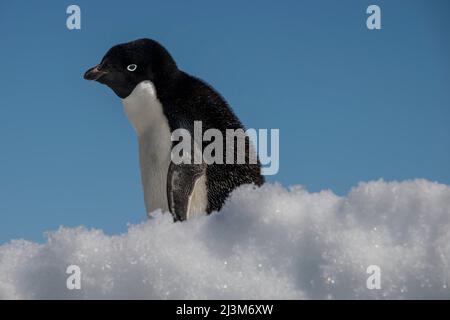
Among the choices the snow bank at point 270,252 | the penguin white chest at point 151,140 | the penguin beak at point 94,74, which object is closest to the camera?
the snow bank at point 270,252

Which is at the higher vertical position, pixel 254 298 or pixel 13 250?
pixel 13 250

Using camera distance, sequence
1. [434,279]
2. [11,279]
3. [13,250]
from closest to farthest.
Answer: [434,279] < [11,279] < [13,250]

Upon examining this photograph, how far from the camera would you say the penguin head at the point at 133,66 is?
4094mm

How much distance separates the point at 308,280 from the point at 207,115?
1.85 meters

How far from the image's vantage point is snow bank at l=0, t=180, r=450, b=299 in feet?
7.29

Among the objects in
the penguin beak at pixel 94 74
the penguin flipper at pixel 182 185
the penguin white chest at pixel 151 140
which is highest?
the penguin beak at pixel 94 74

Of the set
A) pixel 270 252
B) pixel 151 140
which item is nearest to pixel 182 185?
pixel 151 140

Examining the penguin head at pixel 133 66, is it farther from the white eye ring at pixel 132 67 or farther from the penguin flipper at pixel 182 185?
the penguin flipper at pixel 182 185

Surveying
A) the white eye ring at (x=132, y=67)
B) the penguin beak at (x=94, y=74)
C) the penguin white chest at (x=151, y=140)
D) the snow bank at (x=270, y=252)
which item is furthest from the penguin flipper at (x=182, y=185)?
the snow bank at (x=270, y=252)

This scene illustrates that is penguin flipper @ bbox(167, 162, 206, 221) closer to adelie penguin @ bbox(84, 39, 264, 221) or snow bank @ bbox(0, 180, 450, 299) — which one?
adelie penguin @ bbox(84, 39, 264, 221)
